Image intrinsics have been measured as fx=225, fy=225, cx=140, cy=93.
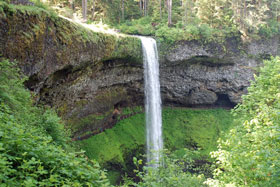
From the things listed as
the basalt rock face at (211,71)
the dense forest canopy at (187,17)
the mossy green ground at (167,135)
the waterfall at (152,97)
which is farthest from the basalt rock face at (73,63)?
the dense forest canopy at (187,17)

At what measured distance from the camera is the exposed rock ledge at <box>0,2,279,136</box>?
8477mm

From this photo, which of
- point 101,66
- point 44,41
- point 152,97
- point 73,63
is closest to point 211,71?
point 152,97

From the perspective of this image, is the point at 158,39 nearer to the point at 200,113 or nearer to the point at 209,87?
the point at 209,87

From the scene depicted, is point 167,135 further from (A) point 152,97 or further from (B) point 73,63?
(B) point 73,63

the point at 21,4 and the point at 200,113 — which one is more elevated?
the point at 21,4

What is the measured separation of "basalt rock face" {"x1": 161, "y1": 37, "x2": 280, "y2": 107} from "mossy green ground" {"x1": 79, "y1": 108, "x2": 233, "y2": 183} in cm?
158

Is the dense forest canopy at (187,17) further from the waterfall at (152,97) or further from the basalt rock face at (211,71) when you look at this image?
the waterfall at (152,97)

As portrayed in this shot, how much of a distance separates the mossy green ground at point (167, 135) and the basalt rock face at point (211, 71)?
1580mm

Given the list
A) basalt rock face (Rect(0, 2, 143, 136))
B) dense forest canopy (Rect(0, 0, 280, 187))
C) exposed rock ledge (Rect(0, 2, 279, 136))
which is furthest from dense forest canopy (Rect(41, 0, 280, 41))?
basalt rock face (Rect(0, 2, 143, 136))

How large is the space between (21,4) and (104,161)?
11.7 m

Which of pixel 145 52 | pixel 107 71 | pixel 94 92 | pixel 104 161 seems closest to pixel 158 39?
pixel 145 52

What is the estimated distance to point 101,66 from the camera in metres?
15.9

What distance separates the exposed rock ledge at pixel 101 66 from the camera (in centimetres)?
848

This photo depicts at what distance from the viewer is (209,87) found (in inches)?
973
